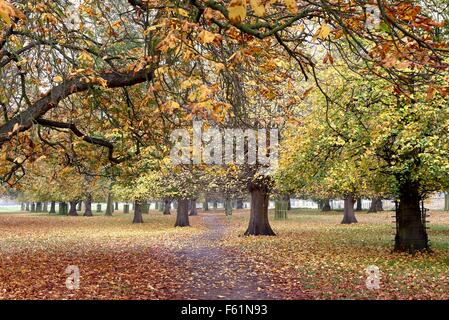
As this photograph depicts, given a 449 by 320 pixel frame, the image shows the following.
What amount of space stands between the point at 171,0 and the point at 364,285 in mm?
8169

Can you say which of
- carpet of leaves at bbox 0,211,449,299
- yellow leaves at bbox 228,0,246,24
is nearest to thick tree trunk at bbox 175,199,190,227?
carpet of leaves at bbox 0,211,449,299

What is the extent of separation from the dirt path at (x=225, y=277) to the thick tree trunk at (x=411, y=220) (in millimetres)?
6172

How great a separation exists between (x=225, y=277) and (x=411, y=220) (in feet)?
27.9

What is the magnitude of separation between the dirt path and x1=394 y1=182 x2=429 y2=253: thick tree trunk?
6.17 meters

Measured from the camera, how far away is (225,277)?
482 inches

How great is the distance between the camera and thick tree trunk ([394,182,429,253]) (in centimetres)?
1692

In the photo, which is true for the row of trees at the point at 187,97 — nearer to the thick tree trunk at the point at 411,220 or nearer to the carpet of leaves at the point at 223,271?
the thick tree trunk at the point at 411,220

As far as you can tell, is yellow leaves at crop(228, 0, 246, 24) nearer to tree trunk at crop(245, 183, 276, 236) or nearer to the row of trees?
the row of trees

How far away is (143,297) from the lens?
9.54 metres

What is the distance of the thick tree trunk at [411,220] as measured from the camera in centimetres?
1692

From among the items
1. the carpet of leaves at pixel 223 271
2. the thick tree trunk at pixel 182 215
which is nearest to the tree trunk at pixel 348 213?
the thick tree trunk at pixel 182 215
